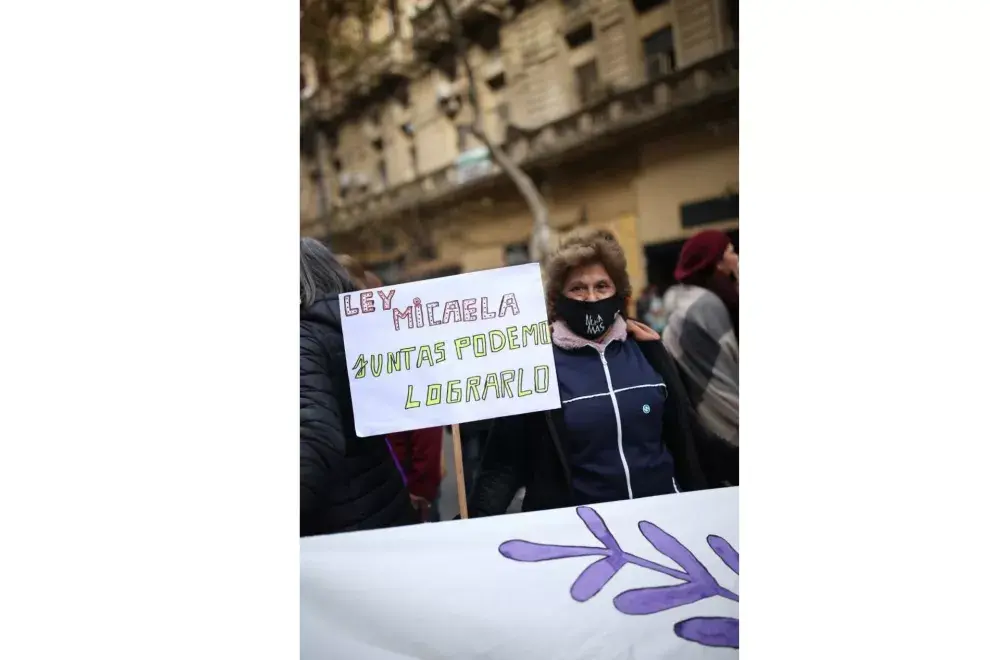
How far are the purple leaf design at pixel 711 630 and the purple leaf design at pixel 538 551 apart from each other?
299 millimetres

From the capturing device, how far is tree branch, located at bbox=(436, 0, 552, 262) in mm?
4016

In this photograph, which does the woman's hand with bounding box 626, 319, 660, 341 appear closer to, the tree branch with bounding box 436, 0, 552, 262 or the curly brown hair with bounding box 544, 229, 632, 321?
the curly brown hair with bounding box 544, 229, 632, 321

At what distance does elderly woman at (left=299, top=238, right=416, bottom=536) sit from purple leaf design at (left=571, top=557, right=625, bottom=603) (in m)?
0.60

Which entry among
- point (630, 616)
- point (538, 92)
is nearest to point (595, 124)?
point (538, 92)

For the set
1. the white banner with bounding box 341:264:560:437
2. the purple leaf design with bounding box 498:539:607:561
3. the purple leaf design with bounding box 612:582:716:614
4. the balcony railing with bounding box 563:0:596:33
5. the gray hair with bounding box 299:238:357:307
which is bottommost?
the purple leaf design with bounding box 612:582:716:614

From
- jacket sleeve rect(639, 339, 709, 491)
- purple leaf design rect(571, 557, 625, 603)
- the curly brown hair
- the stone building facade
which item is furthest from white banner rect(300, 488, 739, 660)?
the stone building facade

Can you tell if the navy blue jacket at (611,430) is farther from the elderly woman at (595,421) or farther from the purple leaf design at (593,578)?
the purple leaf design at (593,578)

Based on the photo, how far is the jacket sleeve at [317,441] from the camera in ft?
7.31

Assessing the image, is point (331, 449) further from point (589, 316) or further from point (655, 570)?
point (655, 570)

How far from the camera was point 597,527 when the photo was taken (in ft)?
7.30

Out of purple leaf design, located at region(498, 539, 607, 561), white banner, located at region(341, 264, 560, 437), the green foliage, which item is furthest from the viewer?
the green foliage

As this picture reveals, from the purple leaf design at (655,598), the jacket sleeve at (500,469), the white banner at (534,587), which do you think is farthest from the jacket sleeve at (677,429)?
the jacket sleeve at (500,469)

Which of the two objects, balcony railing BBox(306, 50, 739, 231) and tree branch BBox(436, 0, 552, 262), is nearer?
balcony railing BBox(306, 50, 739, 231)

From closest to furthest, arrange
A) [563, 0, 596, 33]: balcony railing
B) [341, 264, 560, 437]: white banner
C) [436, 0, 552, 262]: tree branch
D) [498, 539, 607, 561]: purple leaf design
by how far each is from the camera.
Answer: [498, 539, 607, 561]: purple leaf design < [341, 264, 560, 437]: white banner < [563, 0, 596, 33]: balcony railing < [436, 0, 552, 262]: tree branch
